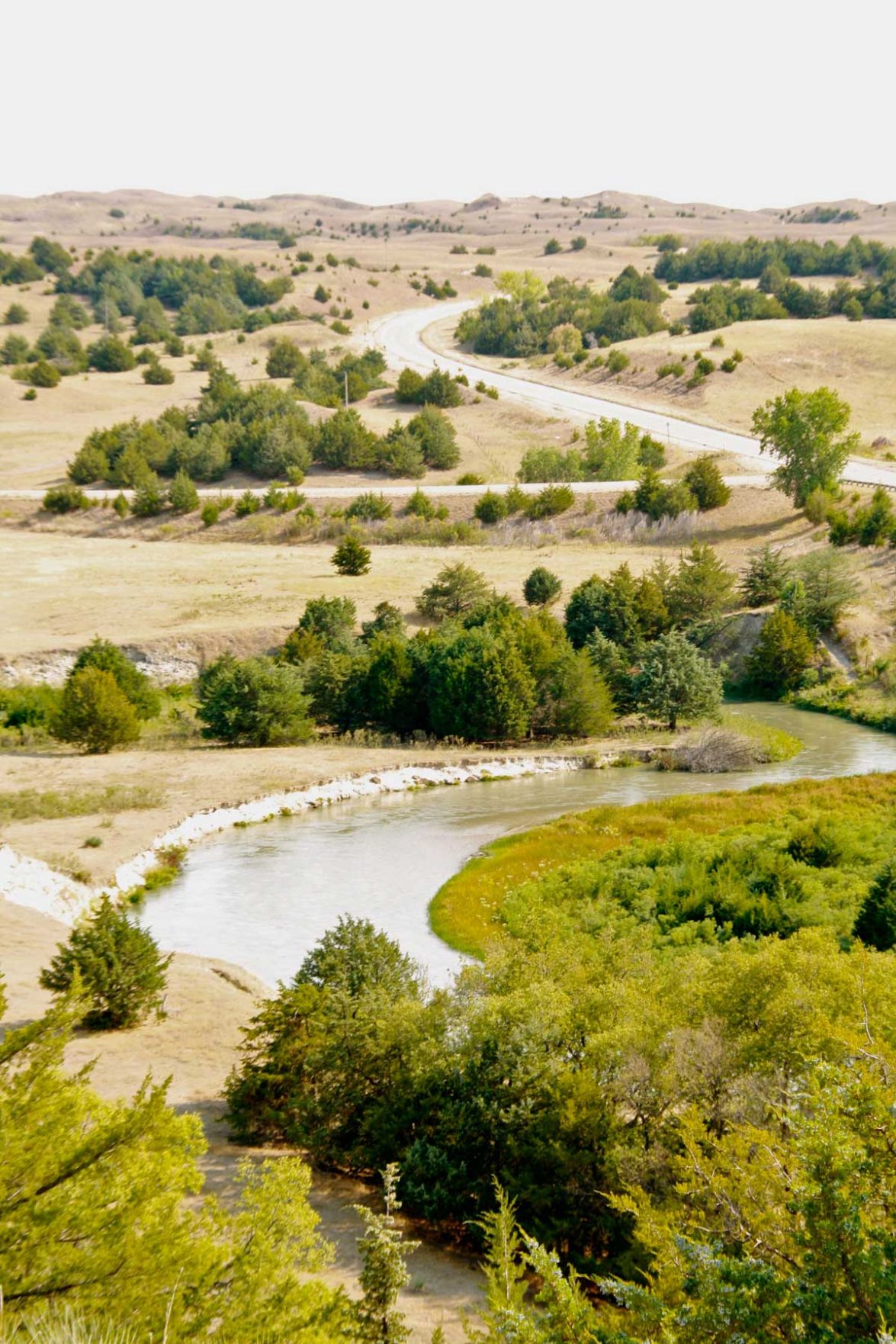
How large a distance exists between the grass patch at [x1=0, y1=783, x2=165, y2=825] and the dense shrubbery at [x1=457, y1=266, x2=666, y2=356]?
76.2 metres

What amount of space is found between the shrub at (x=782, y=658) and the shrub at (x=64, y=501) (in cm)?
3663

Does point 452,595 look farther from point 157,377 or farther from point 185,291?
point 185,291

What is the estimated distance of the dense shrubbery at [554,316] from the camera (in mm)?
97625

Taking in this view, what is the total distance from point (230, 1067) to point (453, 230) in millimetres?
199871

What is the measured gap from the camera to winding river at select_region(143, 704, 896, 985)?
21.8 m

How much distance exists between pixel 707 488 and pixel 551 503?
768 centimetres

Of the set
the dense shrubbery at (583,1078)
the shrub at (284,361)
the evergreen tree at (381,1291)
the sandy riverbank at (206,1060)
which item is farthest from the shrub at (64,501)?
the evergreen tree at (381,1291)

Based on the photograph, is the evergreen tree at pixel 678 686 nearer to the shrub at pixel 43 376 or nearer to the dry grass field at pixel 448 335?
the dry grass field at pixel 448 335

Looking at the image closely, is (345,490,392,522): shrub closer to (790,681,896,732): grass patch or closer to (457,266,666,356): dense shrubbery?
(790,681,896,732): grass patch

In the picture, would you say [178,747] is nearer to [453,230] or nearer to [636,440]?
[636,440]

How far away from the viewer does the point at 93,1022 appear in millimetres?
16250

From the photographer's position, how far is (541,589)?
145 ft

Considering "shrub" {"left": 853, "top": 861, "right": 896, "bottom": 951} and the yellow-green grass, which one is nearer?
"shrub" {"left": 853, "top": 861, "right": 896, "bottom": 951}

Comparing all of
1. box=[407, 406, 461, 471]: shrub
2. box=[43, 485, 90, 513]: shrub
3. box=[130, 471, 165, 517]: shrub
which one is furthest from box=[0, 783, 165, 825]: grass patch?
box=[407, 406, 461, 471]: shrub
